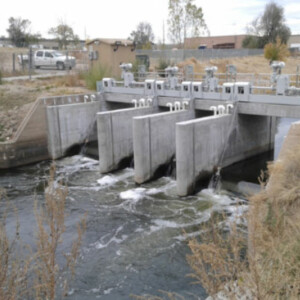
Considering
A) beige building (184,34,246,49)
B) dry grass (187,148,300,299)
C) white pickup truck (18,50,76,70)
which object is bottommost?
dry grass (187,148,300,299)

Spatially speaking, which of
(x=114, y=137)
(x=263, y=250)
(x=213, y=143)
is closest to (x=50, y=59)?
(x=114, y=137)

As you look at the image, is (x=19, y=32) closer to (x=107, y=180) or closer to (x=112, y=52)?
(x=112, y=52)

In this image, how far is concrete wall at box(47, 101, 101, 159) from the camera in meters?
19.1

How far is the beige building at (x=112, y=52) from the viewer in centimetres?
2742

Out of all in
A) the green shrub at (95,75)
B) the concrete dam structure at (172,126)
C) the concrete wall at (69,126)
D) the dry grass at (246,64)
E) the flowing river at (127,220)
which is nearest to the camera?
the flowing river at (127,220)

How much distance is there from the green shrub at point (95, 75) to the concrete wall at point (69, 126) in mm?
3478

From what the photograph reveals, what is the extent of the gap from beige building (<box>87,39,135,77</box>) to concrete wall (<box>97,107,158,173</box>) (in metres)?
10.2

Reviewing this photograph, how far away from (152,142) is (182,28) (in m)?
30.3

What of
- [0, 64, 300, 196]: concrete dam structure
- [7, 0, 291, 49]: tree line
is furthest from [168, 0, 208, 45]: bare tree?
[0, 64, 300, 196]: concrete dam structure

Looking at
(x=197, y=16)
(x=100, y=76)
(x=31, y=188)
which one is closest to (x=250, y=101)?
(x=31, y=188)

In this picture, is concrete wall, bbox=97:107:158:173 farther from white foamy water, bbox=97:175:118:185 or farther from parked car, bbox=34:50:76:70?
parked car, bbox=34:50:76:70

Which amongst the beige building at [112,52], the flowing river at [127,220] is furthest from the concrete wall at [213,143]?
the beige building at [112,52]

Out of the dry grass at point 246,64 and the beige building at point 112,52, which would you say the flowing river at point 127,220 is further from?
the dry grass at point 246,64

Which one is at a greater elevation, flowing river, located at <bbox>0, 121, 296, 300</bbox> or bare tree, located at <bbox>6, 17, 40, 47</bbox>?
bare tree, located at <bbox>6, 17, 40, 47</bbox>
